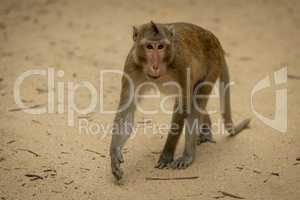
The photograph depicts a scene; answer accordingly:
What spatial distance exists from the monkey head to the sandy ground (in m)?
1.09

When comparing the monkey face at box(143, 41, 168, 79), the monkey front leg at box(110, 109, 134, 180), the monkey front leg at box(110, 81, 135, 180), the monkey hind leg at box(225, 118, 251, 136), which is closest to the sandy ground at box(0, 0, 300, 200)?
the monkey hind leg at box(225, 118, 251, 136)

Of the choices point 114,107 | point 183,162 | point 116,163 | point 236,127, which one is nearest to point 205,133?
point 236,127

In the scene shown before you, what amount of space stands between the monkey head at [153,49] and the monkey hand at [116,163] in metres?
0.81

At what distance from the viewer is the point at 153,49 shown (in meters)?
4.74

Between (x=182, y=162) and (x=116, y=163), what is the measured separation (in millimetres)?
784

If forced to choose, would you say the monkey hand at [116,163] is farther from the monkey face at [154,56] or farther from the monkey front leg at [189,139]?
the monkey face at [154,56]

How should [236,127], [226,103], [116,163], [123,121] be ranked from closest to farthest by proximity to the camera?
[116,163] < [123,121] < [226,103] < [236,127]

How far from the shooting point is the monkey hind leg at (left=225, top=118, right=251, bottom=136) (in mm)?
Answer: 5950

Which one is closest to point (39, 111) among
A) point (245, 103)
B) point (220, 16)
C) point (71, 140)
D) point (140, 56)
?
point (71, 140)

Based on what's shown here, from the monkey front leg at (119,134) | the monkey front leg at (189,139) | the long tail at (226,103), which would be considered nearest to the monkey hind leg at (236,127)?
the long tail at (226,103)

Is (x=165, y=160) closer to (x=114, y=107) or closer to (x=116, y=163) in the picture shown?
(x=116, y=163)

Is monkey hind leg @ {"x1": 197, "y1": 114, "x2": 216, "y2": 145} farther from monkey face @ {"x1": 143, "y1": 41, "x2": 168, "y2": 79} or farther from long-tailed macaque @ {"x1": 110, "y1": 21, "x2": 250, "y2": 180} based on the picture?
monkey face @ {"x1": 143, "y1": 41, "x2": 168, "y2": 79}

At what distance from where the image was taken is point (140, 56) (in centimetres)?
486

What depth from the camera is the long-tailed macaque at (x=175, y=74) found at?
15.7 ft
